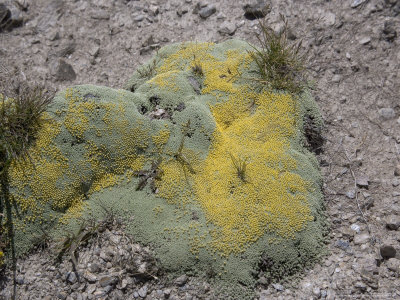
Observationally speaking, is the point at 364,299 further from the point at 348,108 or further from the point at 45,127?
the point at 45,127

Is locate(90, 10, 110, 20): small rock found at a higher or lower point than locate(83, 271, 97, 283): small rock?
higher

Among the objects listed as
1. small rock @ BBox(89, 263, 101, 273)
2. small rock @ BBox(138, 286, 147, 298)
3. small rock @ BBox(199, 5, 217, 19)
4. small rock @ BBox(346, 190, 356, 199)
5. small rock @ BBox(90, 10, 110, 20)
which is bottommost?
small rock @ BBox(346, 190, 356, 199)

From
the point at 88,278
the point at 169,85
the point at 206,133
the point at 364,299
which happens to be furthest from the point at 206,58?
the point at 364,299

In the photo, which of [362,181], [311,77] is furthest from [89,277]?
[311,77]

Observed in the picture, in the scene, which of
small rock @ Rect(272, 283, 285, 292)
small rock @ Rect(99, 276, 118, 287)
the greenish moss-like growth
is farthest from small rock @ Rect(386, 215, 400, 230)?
small rock @ Rect(99, 276, 118, 287)

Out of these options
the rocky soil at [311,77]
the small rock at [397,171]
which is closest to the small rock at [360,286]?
the rocky soil at [311,77]

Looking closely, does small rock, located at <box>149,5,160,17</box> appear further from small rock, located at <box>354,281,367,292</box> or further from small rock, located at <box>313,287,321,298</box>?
small rock, located at <box>354,281,367,292</box>

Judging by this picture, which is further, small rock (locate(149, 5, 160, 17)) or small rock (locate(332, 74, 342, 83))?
small rock (locate(149, 5, 160, 17))
